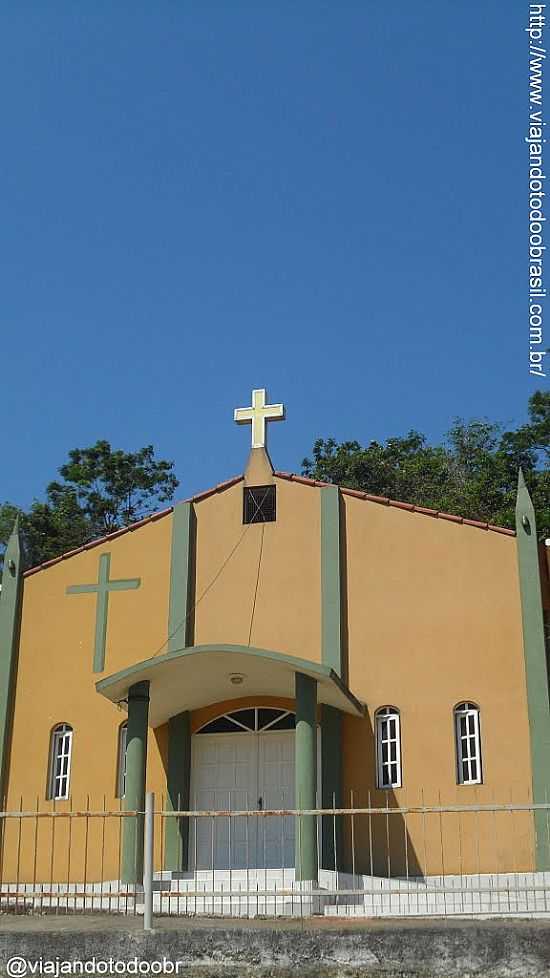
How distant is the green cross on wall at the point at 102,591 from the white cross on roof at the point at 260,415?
284 centimetres

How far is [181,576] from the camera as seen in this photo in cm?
1778

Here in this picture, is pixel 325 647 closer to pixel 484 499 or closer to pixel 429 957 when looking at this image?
pixel 429 957

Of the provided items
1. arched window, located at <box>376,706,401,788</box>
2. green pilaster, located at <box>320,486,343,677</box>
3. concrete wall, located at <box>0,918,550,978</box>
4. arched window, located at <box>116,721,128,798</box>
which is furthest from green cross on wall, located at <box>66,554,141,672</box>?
concrete wall, located at <box>0,918,550,978</box>

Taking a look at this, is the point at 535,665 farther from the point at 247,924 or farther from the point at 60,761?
the point at 60,761

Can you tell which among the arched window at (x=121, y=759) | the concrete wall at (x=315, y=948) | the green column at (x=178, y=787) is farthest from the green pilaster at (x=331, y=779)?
the concrete wall at (x=315, y=948)

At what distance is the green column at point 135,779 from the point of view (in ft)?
49.0

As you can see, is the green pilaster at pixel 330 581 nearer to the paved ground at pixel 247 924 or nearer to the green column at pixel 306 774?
the green column at pixel 306 774

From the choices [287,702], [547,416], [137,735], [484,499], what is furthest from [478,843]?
[547,416]

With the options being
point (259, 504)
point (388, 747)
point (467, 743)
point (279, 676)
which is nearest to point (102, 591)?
point (259, 504)

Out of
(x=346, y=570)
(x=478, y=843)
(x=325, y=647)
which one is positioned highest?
(x=346, y=570)

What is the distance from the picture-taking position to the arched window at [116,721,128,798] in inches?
668

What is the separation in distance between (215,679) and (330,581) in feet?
7.68

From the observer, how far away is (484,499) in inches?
1332

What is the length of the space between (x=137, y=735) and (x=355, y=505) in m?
4.79
